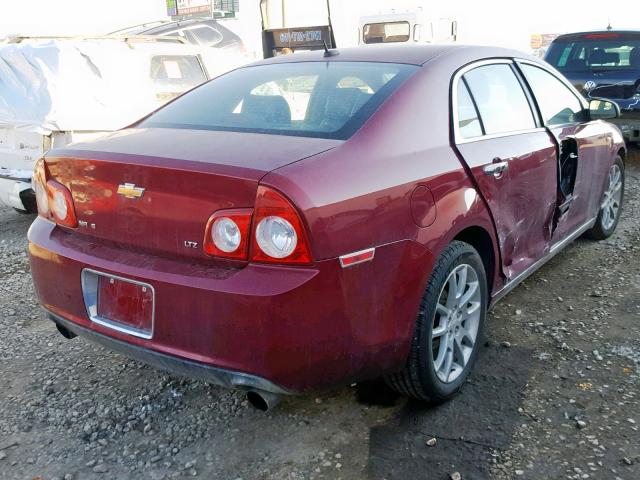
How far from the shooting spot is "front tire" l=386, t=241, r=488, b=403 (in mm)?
2611

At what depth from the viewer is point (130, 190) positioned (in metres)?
2.39

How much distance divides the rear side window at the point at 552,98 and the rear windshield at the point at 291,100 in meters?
1.19

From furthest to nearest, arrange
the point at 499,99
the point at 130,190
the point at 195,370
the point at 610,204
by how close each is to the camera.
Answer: the point at 610,204
the point at 499,99
the point at 130,190
the point at 195,370

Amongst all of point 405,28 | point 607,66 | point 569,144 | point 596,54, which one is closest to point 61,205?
point 569,144

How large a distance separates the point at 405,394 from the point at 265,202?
1.15 metres

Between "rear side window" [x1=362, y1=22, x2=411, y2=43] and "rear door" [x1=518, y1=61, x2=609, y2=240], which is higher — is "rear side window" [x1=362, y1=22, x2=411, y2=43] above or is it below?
above

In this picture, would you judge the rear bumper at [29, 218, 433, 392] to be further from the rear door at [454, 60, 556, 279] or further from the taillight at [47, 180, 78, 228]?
the rear door at [454, 60, 556, 279]

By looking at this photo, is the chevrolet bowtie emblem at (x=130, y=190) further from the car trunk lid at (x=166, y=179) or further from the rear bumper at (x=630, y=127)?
the rear bumper at (x=630, y=127)

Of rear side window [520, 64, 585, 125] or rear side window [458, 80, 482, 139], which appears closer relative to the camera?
rear side window [458, 80, 482, 139]

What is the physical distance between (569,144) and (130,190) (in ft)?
8.81

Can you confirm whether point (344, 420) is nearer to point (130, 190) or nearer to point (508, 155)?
point (130, 190)

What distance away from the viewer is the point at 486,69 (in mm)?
3348

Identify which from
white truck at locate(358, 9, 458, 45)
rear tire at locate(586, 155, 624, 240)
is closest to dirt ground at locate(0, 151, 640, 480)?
rear tire at locate(586, 155, 624, 240)

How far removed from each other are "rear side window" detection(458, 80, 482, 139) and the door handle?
0.16 metres
